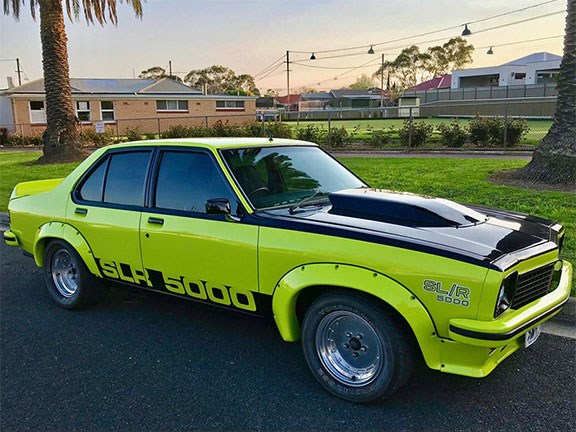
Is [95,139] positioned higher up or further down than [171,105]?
further down

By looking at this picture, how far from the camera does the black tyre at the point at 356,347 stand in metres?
2.96

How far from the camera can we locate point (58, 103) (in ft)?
56.3

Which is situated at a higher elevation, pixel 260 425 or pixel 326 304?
pixel 326 304

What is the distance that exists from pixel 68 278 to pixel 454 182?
7558mm

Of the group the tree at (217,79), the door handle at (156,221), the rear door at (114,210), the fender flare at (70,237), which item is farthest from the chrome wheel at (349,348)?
the tree at (217,79)

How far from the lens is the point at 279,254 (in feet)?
10.9

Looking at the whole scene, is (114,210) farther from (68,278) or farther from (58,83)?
(58,83)

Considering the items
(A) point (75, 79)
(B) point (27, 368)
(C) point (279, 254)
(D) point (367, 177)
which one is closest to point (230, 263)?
(C) point (279, 254)

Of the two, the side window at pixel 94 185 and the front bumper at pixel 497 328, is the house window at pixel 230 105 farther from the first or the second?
the front bumper at pixel 497 328

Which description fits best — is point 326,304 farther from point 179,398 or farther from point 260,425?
point 179,398

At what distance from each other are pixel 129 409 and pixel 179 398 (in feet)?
1.02

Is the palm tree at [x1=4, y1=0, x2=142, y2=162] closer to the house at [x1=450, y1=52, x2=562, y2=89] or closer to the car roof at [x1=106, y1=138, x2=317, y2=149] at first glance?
the car roof at [x1=106, y1=138, x2=317, y2=149]

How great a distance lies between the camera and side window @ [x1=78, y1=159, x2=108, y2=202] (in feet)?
14.9

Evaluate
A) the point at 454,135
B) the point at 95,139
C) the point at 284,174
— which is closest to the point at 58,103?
the point at 95,139
